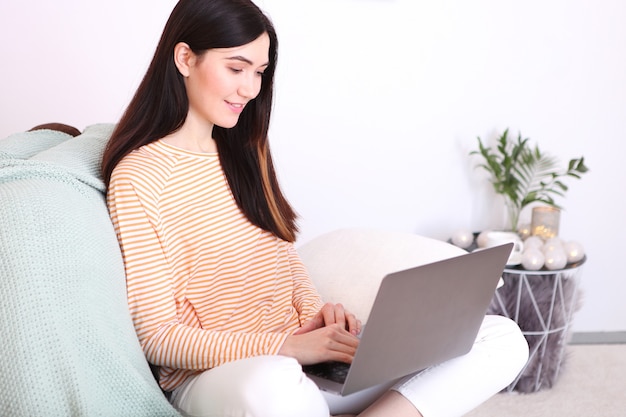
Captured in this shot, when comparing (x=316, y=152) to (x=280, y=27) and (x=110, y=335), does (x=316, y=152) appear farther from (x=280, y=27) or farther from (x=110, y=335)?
(x=110, y=335)

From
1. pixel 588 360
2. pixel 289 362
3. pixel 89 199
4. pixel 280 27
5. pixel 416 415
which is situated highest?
pixel 280 27

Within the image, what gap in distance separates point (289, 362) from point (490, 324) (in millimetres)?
458

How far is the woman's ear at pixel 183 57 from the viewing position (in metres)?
1.39

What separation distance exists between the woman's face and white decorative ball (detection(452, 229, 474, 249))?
110 centimetres

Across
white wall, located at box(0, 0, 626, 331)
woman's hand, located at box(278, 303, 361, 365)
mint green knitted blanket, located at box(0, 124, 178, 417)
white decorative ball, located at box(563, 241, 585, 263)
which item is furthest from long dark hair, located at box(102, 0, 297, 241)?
white decorative ball, located at box(563, 241, 585, 263)

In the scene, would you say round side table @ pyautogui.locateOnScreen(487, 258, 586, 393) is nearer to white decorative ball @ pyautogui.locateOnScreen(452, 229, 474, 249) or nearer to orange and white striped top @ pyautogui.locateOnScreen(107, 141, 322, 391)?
white decorative ball @ pyautogui.locateOnScreen(452, 229, 474, 249)

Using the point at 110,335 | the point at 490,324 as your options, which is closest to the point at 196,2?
the point at 110,335

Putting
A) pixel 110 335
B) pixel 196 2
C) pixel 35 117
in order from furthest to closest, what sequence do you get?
pixel 35 117 → pixel 196 2 → pixel 110 335

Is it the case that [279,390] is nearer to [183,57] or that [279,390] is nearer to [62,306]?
[62,306]

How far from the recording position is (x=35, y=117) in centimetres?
228

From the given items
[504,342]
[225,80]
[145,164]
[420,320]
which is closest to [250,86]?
[225,80]

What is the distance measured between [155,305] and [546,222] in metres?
1.46

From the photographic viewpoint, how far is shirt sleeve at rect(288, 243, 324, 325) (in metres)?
1.53

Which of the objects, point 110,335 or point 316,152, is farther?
point 316,152
